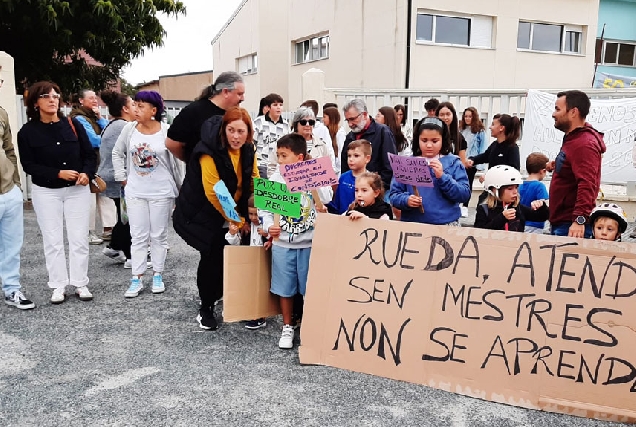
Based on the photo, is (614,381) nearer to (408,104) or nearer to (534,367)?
(534,367)

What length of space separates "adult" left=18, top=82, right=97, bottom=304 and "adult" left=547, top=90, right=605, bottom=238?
373 cm

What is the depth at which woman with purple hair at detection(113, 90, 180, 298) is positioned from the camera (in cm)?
479

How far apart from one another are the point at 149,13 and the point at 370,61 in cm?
634

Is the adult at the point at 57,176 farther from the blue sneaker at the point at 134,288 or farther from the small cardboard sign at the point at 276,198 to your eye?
the small cardboard sign at the point at 276,198

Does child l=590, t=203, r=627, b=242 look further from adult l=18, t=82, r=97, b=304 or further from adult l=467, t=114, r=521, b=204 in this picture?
adult l=18, t=82, r=97, b=304

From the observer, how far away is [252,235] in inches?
164

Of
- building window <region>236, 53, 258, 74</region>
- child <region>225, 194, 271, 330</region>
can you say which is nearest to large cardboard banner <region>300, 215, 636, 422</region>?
child <region>225, 194, 271, 330</region>

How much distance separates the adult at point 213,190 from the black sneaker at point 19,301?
1548 millimetres

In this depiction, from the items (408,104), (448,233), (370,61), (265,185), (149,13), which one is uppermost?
(149,13)

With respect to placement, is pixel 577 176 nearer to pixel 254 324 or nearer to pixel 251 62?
pixel 254 324

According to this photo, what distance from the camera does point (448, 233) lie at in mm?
3295

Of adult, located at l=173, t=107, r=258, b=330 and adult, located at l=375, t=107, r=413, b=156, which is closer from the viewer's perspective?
adult, located at l=173, t=107, r=258, b=330

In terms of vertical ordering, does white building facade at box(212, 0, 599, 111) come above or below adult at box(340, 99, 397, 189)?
above

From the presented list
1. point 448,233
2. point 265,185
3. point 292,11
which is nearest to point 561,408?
point 448,233
